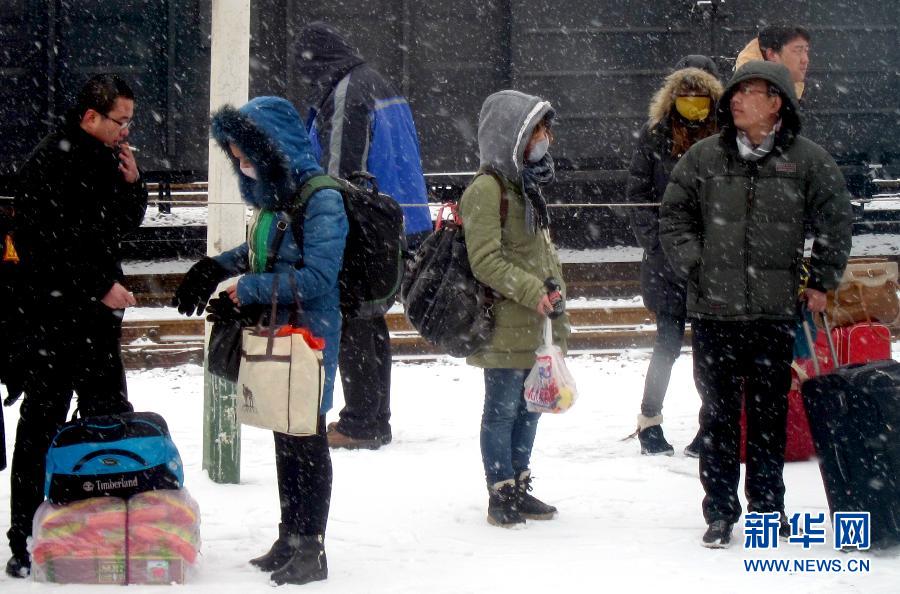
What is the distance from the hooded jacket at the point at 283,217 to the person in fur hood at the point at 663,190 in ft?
6.65

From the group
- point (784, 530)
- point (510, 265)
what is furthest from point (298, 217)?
point (784, 530)

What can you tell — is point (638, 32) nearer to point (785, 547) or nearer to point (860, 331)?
point (860, 331)

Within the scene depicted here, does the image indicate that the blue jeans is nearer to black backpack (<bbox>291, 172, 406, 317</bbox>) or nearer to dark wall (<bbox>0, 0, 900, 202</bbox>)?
black backpack (<bbox>291, 172, 406, 317</bbox>)

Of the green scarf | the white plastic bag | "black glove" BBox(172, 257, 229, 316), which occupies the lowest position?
the white plastic bag

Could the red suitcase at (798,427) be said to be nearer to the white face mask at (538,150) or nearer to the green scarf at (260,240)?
the white face mask at (538,150)

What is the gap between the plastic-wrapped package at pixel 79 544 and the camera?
3.83 metres

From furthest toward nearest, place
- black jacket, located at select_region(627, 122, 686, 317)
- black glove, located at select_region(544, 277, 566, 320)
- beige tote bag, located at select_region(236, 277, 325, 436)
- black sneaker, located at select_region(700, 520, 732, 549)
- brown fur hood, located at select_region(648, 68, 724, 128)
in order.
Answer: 1. black jacket, located at select_region(627, 122, 686, 317)
2. brown fur hood, located at select_region(648, 68, 724, 128)
3. black glove, located at select_region(544, 277, 566, 320)
4. black sneaker, located at select_region(700, 520, 732, 549)
5. beige tote bag, located at select_region(236, 277, 325, 436)

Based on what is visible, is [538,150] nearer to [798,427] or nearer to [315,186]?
[315,186]

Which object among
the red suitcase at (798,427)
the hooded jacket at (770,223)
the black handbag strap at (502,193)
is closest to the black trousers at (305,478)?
the black handbag strap at (502,193)

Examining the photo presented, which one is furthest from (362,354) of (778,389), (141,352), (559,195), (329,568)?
(559,195)

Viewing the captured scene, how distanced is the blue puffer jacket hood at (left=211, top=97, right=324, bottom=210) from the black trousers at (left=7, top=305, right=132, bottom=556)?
2.43 ft

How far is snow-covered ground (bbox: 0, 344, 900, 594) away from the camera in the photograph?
3910mm

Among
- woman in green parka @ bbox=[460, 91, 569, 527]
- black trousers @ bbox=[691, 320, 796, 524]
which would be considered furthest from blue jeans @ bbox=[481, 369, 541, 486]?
black trousers @ bbox=[691, 320, 796, 524]

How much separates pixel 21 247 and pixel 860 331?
3.37m
